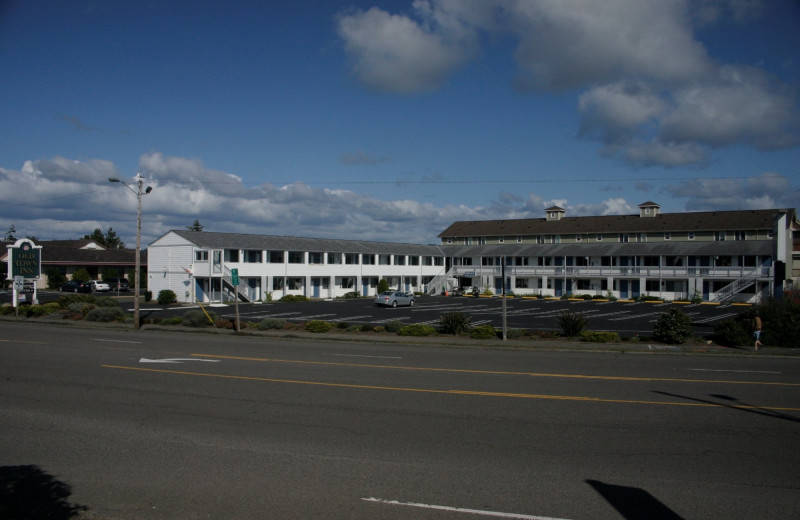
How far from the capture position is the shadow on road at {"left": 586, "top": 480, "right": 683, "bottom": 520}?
6.41 metres

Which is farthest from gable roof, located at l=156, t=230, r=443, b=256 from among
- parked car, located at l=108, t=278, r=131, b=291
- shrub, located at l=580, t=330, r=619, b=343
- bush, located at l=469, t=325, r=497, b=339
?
shrub, located at l=580, t=330, r=619, b=343

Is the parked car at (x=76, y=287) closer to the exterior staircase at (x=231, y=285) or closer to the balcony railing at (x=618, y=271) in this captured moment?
the exterior staircase at (x=231, y=285)

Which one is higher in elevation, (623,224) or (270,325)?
(623,224)

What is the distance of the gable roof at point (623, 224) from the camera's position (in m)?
66.7

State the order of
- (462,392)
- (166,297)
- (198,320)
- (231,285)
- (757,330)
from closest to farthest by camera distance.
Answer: (462,392) → (757,330) → (198,320) → (166,297) → (231,285)

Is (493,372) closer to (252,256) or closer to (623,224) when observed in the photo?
(252,256)

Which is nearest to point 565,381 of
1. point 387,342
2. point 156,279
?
point 387,342

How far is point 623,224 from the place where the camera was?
247 ft

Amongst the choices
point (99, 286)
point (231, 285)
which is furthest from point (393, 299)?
point (99, 286)

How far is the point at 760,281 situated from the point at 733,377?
5254 cm

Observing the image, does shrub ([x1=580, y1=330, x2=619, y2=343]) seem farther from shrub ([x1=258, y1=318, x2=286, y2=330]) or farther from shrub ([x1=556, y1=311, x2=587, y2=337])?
shrub ([x1=258, y1=318, x2=286, y2=330])

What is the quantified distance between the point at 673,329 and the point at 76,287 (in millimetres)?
66235

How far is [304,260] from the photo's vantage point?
66.6 meters

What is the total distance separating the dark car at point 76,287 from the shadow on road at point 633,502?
240 feet
